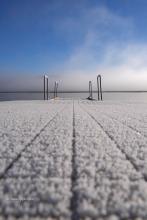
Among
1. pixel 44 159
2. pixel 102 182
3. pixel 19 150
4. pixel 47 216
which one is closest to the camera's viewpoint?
pixel 47 216

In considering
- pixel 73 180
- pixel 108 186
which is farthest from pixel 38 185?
pixel 108 186

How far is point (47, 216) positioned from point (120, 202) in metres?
0.39

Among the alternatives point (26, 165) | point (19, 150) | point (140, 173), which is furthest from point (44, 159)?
point (140, 173)

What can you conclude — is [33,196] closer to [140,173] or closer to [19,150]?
[140,173]

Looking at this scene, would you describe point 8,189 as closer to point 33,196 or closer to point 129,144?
point 33,196

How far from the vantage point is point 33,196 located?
129cm

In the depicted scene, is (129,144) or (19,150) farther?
(129,144)

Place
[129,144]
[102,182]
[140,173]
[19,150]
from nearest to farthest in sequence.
→ [102,182] → [140,173] → [19,150] → [129,144]

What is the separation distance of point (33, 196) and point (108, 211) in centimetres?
42

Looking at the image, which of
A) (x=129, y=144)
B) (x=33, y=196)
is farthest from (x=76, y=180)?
(x=129, y=144)

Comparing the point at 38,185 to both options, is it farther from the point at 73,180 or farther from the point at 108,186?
the point at 108,186

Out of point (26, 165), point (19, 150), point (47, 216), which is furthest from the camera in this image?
point (19, 150)

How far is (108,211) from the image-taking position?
3.76ft

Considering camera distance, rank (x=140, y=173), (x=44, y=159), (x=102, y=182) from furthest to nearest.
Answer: (x=44, y=159) < (x=140, y=173) < (x=102, y=182)
